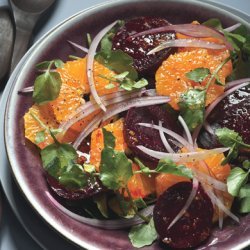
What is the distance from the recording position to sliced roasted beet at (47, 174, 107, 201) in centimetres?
154

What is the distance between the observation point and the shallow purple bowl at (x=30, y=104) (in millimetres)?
1552

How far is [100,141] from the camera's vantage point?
156 centimetres

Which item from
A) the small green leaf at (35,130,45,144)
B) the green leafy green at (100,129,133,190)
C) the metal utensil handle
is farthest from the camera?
the metal utensil handle

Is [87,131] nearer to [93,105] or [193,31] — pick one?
[93,105]

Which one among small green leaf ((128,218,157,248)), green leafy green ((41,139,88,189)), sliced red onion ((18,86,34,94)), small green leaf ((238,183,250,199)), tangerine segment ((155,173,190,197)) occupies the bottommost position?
small green leaf ((128,218,157,248))

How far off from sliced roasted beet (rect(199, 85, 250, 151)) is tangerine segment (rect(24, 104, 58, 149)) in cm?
41

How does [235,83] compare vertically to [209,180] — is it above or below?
above

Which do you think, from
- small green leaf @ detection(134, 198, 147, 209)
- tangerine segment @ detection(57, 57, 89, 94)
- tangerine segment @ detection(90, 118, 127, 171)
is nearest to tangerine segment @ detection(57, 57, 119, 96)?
tangerine segment @ detection(57, 57, 89, 94)

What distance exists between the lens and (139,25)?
1.71 meters

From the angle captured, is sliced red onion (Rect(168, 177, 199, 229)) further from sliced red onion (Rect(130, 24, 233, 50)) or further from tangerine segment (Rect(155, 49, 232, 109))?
sliced red onion (Rect(130, 24, 233, 50))

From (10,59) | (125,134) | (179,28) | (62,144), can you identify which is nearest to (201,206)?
(125,134)

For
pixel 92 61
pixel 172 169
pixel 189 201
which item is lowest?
pixel 189 201

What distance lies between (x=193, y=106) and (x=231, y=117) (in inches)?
4.9

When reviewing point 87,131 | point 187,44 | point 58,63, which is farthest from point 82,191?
point 187,44
